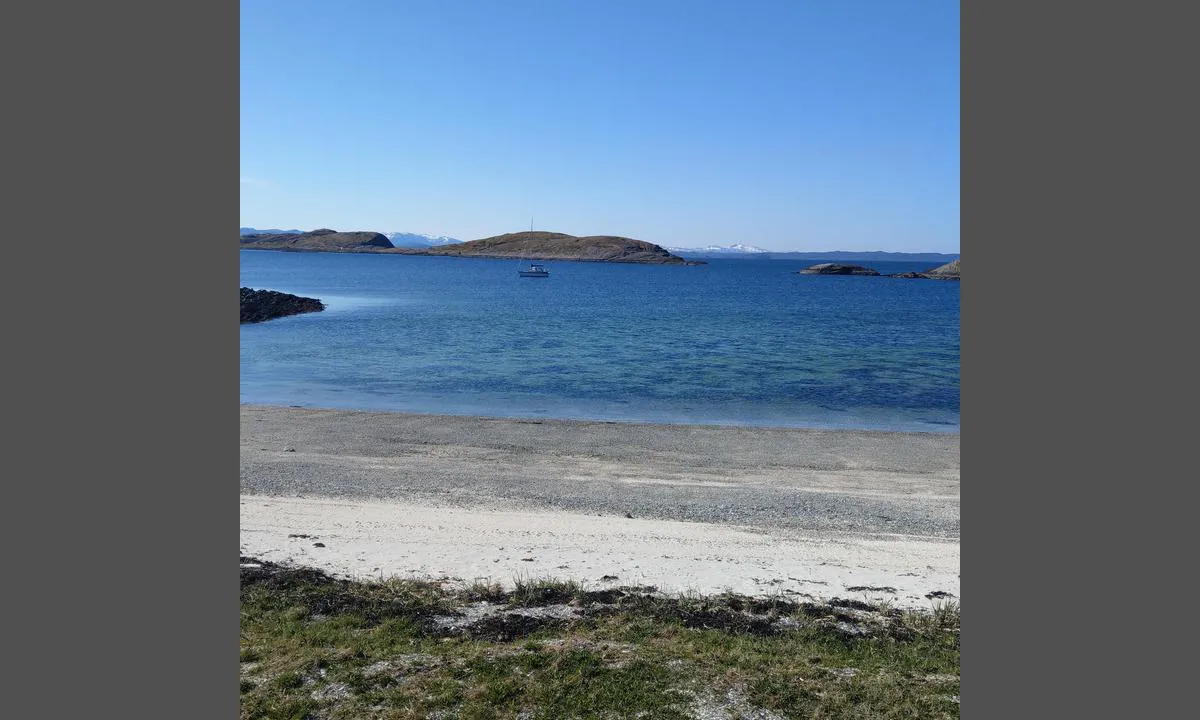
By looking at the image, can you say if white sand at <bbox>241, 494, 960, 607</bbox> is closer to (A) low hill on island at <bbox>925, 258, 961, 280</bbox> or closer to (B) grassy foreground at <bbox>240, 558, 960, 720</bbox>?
(B) grassy foreground at <bbox>240, 558, 960, 720</bbox>

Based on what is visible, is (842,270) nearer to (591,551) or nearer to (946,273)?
(946,273)

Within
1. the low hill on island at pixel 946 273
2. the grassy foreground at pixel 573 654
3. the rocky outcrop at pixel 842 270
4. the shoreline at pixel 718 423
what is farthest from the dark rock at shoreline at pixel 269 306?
the rocky outcrop at pixel 842 270

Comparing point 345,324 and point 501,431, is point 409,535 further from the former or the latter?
point 345,324

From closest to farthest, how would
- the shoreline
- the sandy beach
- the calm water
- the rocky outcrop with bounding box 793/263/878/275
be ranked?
the sandy beach, the shoreline, the calm water, the rocky outcrop with bounding box 793/263/878/275

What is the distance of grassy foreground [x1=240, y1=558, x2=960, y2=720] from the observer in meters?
Answer: 5.83

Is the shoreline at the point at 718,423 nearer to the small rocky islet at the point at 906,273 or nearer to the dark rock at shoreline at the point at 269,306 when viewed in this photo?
the dark rock at shoreline at the point at 269,306

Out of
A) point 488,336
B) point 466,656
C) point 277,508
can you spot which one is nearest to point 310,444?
point 277,508

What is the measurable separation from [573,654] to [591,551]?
14.3 feet

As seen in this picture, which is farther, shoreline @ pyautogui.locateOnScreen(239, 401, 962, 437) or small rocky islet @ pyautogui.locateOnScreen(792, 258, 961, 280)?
small rocky islet @ pyautogui.locateOnScreen(792, 258, 961, 280)

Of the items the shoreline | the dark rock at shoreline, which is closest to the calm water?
the shoreline

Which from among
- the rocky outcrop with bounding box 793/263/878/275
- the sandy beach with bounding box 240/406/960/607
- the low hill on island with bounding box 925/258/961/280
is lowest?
the sandy beach with bounding box 240/406/960/607

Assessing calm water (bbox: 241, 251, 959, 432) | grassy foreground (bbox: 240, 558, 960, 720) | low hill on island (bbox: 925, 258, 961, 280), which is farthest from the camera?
low hill on island (bbox: 925, 258, 961, 280)

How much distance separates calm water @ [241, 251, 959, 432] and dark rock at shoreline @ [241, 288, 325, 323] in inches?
83.6

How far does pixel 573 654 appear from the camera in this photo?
676 cm
